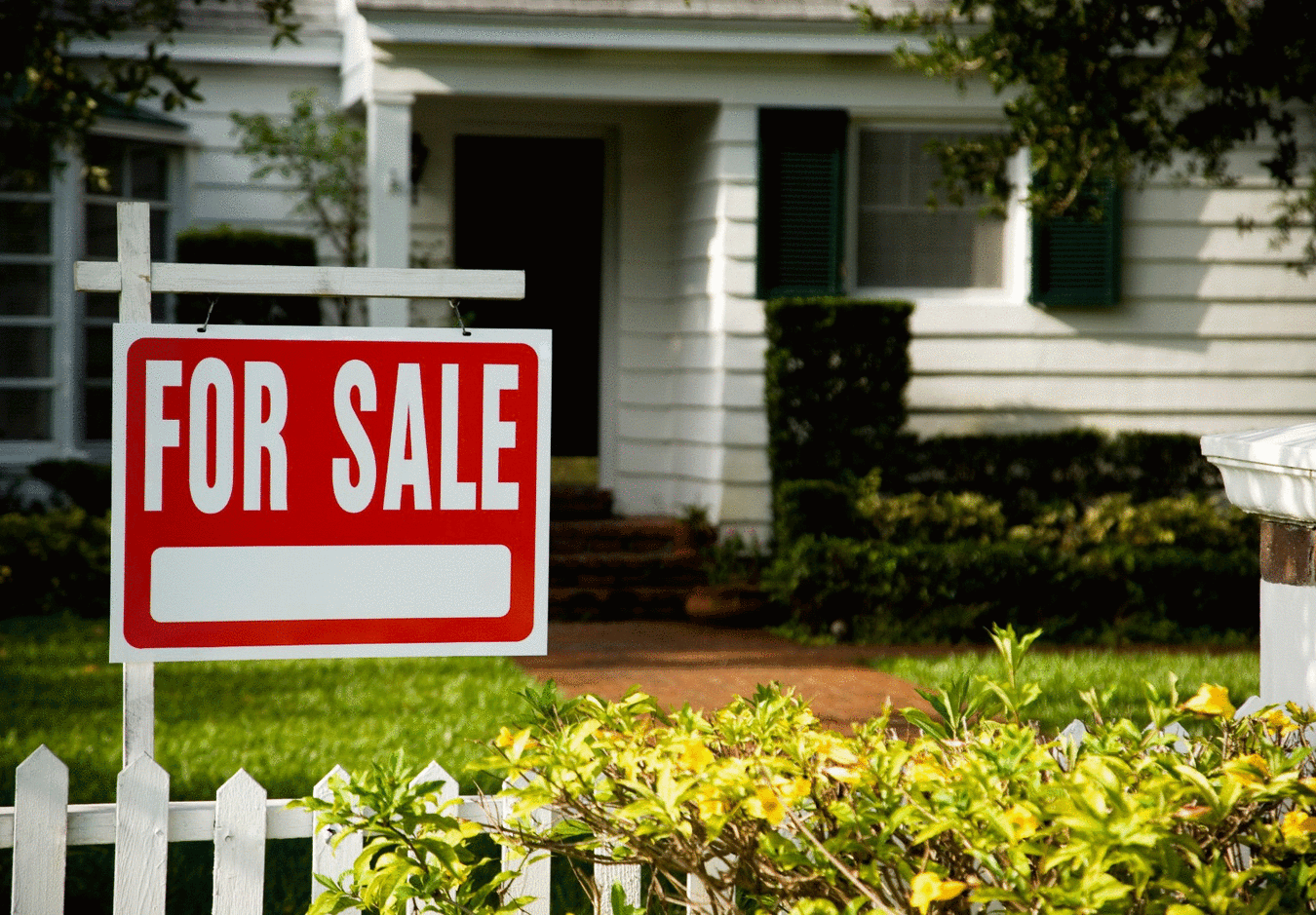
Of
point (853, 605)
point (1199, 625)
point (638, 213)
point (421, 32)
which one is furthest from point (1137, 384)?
point (421, 32)

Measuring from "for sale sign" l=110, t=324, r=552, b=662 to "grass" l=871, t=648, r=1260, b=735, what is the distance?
3.90m

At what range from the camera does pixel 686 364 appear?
10.9 meters

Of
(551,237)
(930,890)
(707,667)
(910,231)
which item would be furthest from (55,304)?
(930,890)

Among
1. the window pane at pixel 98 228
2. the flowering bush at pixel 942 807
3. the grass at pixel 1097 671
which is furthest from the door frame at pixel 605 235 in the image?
the flowering bush at pixel 942 807

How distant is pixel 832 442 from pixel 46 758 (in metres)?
7.35

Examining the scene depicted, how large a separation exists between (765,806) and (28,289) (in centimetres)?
1049

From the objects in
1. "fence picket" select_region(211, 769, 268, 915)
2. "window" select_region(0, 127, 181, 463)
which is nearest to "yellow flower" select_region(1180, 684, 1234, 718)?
"fence picket" select_region(211, 769, 268, 915)

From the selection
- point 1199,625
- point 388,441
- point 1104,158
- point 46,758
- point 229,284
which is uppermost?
point 1104,158

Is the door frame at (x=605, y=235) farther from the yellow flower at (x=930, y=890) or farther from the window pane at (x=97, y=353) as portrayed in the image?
the yellow flower at (x=930, y=890)

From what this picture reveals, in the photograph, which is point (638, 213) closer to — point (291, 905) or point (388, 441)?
point (291, 905)

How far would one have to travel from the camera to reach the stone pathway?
6.93 m

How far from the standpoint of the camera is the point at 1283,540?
276cm

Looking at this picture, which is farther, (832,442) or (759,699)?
(832,442)

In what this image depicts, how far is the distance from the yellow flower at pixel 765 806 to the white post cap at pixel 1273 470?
117 centimetres
